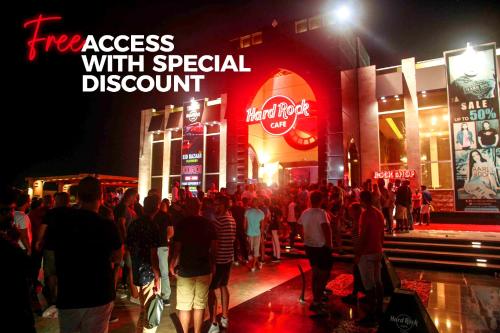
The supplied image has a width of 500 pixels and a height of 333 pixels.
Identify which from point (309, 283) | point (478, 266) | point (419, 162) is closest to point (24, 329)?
point (309, 283)

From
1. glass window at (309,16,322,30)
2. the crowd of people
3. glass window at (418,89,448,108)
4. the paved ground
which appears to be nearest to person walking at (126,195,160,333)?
the crowd of people

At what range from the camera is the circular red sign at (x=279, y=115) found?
1712 centimetres

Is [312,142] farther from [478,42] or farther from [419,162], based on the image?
[478,42]

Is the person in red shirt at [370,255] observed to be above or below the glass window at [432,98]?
below

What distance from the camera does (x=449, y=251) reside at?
31.6ft

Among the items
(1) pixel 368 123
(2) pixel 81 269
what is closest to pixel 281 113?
(1) pixel 368 123

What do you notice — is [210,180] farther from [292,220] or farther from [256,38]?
[292,220]

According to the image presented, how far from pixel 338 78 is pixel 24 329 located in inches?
667

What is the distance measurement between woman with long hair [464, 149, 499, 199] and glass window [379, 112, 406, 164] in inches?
134

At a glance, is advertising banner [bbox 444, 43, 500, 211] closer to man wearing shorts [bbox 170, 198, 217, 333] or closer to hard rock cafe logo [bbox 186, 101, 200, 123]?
man wearing shorts [bbox 170, 198, 217, 333]

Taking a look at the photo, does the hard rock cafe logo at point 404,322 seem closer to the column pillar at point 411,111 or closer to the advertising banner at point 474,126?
the advertising banner at point 474,126

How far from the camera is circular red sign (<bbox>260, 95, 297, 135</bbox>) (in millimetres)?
17125

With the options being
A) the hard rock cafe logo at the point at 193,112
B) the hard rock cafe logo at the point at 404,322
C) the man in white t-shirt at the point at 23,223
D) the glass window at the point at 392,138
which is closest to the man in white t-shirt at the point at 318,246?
the hard rock cafe logo at the point at 404,322

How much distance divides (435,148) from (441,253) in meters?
9.27
